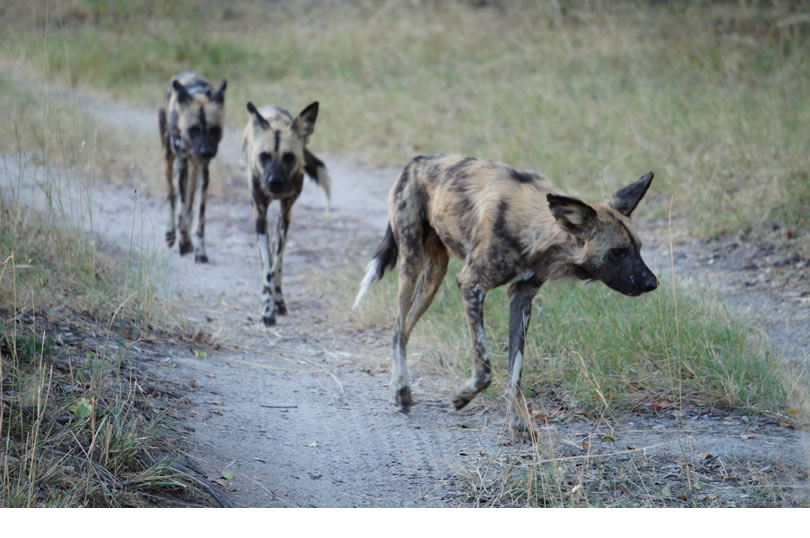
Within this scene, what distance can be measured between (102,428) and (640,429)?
1.93 metres

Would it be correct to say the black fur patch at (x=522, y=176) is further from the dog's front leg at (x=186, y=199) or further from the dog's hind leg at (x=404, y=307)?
the dog's front leg at (x=186, y=199)

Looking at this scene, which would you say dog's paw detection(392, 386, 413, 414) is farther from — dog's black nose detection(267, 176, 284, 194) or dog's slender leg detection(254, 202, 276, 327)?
dog's black nose detection(267, 176, 284, 194)

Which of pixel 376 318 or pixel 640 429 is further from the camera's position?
pixel 376 318

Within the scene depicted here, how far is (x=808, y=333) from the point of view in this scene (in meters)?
3.99

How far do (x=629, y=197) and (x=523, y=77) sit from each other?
682 centimetres

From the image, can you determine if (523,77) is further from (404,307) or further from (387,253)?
(404,307)

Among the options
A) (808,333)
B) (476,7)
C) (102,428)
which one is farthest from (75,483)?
(476,7)

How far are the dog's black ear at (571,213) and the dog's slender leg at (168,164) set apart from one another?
4197 mm

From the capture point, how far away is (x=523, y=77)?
9.70m

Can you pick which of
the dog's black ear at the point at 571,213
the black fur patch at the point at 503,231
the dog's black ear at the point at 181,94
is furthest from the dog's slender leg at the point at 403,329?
the dog's black ear at the point at 181,94

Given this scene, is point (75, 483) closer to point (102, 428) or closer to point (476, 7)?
point (102, 428)

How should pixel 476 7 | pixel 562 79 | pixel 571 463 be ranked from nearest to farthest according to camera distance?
pixel 571 463 < pixel 562 79 < pixel 476 7

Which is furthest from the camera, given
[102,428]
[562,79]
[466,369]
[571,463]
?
[562,79]

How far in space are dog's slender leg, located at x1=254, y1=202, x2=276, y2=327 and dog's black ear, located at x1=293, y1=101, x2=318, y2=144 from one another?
485mm
